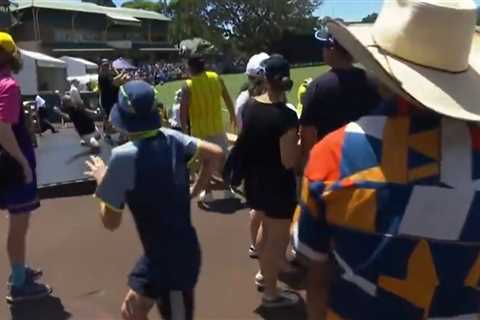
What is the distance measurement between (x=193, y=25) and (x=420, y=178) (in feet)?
327

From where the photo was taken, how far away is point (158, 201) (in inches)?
132

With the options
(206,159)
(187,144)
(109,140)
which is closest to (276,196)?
(206,159)

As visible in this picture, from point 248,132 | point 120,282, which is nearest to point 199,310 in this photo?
point 120,282

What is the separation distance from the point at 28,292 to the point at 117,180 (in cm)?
222

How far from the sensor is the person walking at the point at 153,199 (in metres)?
3.35

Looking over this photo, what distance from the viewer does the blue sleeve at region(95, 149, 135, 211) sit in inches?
131

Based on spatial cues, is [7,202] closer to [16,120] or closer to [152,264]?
[16,120]

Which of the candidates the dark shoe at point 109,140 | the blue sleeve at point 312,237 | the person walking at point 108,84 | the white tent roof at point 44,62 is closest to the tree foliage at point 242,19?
the white tent roof at point 44,62

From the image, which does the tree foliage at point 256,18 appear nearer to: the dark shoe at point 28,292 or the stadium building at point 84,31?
the stadium building at point 84,31

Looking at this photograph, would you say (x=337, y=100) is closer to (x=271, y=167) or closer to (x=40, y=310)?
(x=271, y=167)

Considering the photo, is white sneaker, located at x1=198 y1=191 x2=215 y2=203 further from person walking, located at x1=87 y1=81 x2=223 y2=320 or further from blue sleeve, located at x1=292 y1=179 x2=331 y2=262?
blue sleeve, located at x1=292 y1=179 x2=331 y2=262

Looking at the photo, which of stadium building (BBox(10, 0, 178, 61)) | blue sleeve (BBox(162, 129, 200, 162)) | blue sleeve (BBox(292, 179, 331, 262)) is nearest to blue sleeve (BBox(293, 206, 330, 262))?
blue sleeve (BBox(292, 179, 331, 262))

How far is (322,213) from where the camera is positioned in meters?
1.98

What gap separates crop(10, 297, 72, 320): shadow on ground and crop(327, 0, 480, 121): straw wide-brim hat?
365 cm
